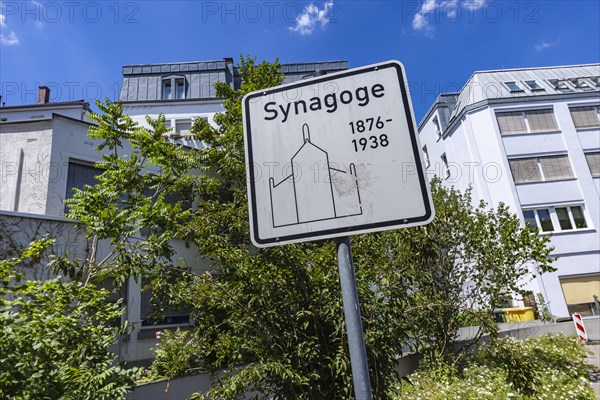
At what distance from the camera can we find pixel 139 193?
627 cm

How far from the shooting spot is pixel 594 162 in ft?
73.4

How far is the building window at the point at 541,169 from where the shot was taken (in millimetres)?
21984

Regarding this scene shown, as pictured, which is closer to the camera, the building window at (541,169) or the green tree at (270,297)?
the green tree at (270,297)

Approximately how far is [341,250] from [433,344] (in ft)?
29.8

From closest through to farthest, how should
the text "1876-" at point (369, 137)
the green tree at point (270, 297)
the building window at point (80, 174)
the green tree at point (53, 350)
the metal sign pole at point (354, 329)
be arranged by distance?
the metal sign pole at point (354, 329) < the text "1876-" at point (369, 137) < the green tree at point (53, 350) < the green tree at point (270, 297) < the building window at point (80, 174)

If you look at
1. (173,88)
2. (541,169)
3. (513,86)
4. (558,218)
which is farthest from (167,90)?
(558,218)

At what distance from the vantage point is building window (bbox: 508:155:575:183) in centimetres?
2198

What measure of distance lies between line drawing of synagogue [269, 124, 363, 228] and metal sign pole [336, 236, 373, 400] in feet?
0.46

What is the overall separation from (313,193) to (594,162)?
2731 cm

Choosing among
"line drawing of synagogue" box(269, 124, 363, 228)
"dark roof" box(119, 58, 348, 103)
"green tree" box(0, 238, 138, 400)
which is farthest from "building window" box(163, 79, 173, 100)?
"line drawing of synagogue" box(269, 124, 363, 228)

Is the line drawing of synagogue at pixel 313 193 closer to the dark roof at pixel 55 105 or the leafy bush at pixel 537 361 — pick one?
the leafy bush at pixel 537 361

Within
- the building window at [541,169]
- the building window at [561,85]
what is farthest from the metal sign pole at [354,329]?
the building window at [561,85]

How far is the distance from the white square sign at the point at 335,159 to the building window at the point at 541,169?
2359cm

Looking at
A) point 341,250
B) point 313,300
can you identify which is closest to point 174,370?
point 313,300
